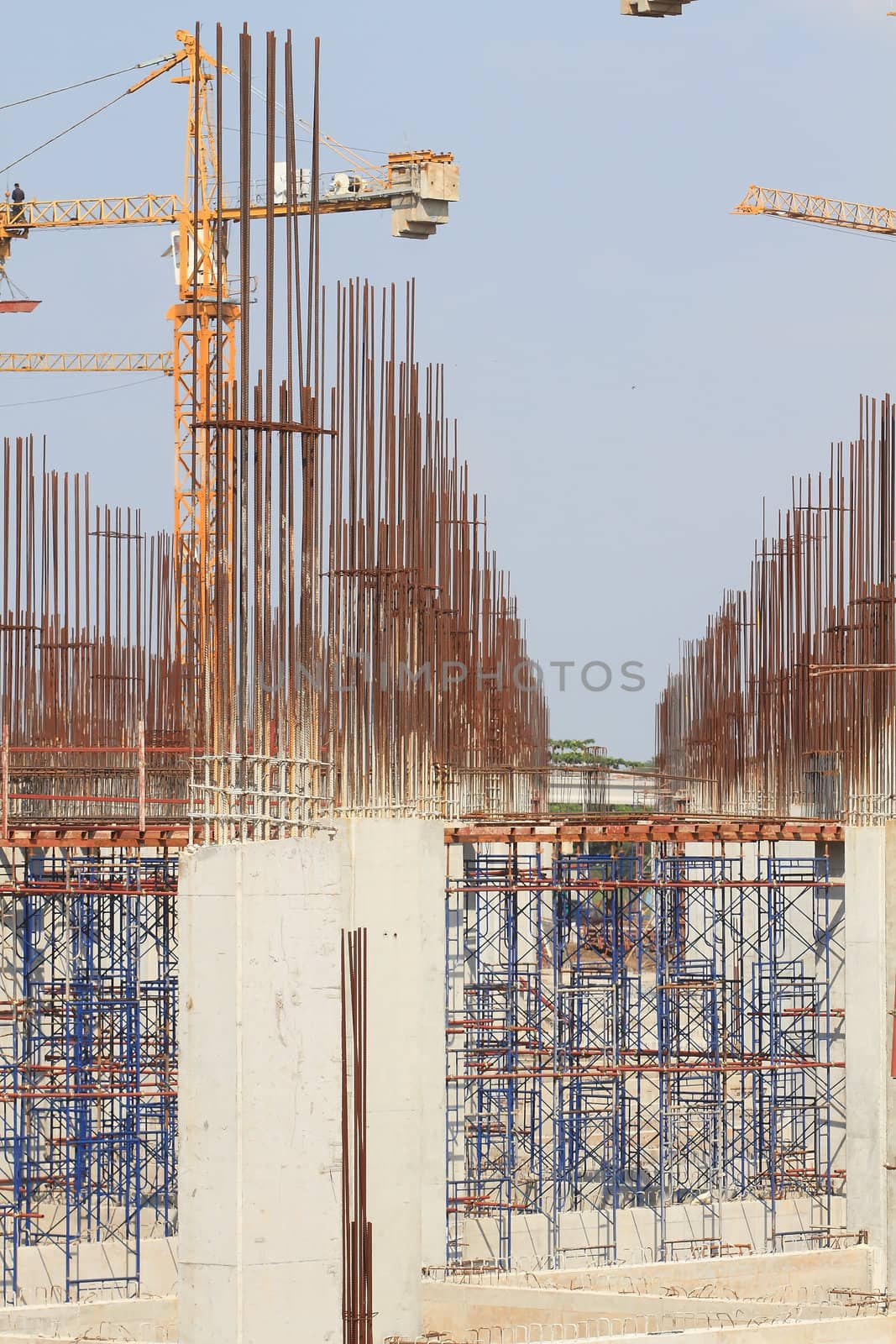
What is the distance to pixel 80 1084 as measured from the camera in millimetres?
20984

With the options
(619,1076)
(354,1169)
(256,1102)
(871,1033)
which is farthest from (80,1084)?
(256,1102)

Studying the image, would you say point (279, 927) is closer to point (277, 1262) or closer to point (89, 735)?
point (277, 1262)

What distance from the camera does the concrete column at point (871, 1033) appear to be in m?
21.3

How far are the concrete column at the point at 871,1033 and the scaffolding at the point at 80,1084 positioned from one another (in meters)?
7.36

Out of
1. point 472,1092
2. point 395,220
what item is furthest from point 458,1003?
point 395,220

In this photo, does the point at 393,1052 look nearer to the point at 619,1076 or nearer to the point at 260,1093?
the point at 619,1076

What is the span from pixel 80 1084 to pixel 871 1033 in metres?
8.53

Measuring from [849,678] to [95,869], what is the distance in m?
9.20

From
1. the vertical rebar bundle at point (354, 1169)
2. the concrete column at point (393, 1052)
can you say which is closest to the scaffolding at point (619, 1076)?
the concrete column at point (393, 1052)

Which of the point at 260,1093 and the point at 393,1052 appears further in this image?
the point at 393,1052

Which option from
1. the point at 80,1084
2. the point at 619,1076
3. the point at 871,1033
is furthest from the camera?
the point at 619,1076

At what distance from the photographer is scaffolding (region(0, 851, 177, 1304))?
63.1 ft

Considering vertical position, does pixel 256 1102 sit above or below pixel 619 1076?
above

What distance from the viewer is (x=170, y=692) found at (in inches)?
1184
